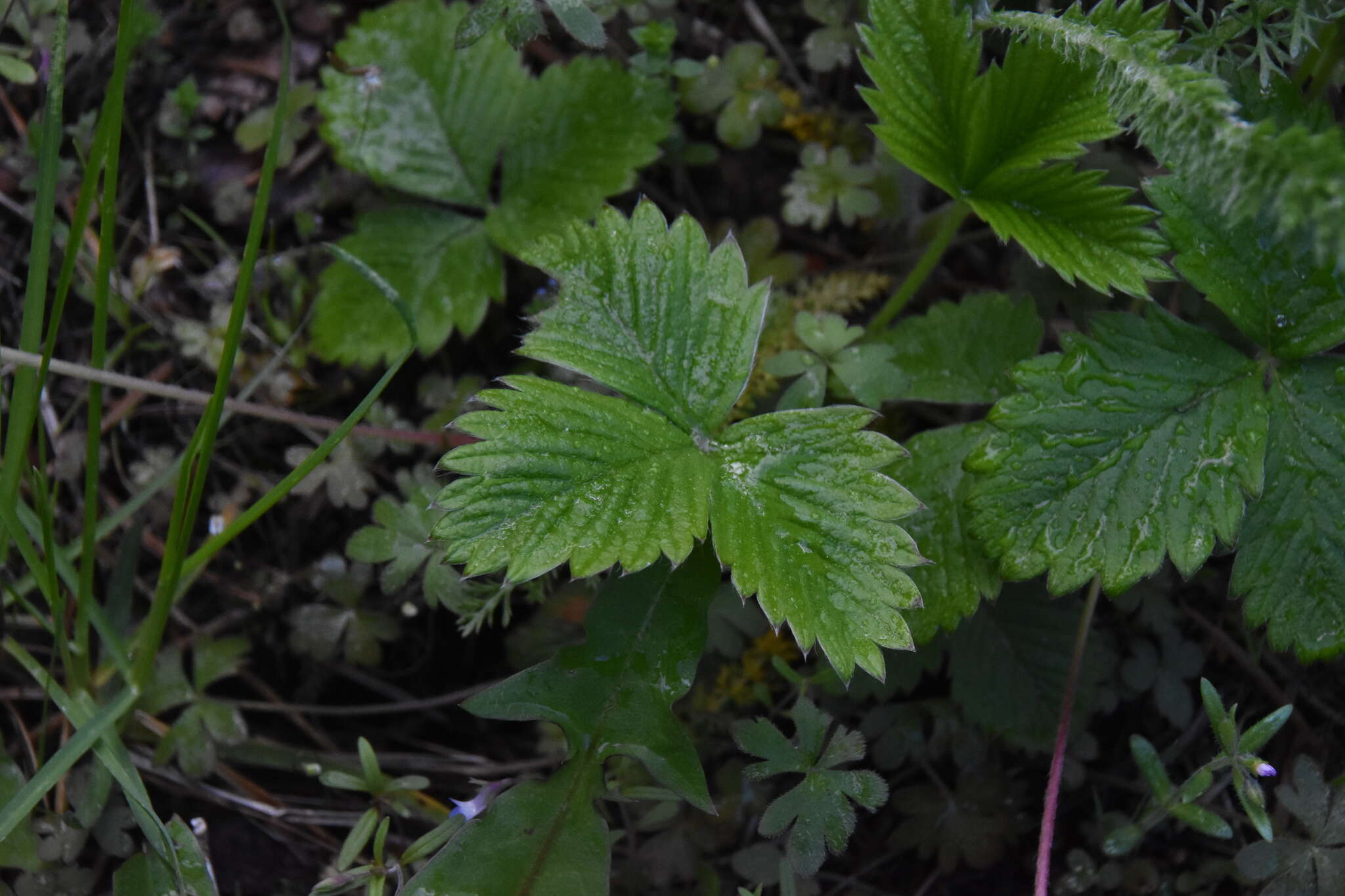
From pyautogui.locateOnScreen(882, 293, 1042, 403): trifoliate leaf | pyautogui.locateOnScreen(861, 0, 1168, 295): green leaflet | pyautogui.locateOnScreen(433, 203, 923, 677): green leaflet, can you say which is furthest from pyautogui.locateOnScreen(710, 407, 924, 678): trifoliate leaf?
pyautogui.locateOnScreen(861, 0, 1168, 295): green leaflet

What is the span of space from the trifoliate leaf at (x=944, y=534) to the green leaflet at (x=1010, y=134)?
41 cm

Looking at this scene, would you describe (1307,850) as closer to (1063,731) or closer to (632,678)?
(1063,731)

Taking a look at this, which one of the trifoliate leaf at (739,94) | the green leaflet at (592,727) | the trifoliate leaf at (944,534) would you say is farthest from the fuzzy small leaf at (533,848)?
the trifoliate leaf at (739,94)

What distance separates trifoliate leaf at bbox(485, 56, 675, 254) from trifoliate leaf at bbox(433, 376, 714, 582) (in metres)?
0.86

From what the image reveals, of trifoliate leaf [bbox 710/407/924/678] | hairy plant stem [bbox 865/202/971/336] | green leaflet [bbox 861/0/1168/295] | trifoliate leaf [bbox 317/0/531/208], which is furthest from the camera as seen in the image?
trifoliate leaf [bbox 317/0/531/208]

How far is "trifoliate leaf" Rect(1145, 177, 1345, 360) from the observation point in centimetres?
175

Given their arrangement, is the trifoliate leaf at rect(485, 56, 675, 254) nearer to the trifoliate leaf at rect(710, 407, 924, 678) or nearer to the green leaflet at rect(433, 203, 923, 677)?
the green leaflet at rect(433, 203, 923, 677)

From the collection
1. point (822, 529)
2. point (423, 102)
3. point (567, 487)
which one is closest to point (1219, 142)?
point (822, 529)

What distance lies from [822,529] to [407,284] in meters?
1.39

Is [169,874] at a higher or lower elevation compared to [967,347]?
lower

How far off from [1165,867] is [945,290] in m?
1.51

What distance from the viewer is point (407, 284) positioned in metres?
2.49

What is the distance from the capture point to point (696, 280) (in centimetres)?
188

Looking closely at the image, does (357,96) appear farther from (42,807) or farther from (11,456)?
(42,807)
